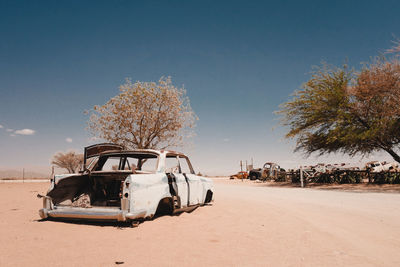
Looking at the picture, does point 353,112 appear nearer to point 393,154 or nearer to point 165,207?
point 393,154

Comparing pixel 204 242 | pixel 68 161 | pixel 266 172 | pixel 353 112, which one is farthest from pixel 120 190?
pixel 68 161

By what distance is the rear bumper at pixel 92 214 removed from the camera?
431 cm

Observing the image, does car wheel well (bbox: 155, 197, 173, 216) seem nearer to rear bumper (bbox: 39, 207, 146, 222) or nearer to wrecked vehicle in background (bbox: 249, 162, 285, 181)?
rear bumper (bbox: 39, 207, 146, 222)

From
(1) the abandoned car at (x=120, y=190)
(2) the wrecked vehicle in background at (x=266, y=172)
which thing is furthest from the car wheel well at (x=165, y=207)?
(2) the wrecked vehicle in background at (x=266, y=172)

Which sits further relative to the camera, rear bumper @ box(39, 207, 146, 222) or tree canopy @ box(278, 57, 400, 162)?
tree canopy @ box(278, 57, 400, 162)

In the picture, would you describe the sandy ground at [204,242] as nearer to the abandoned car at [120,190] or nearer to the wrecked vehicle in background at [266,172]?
the abandoned car at [120,190]

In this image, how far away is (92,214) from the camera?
4.51 meters

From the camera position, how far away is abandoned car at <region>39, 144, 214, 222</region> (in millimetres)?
4430

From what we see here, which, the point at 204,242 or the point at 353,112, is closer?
the point at 204,242

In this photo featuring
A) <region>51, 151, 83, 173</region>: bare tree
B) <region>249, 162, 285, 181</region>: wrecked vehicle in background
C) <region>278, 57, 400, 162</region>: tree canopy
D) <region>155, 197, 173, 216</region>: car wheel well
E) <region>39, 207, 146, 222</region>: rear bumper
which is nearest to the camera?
<region>39, 207, 146, 222</region>: rear bumper

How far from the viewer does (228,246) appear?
3.60 metres

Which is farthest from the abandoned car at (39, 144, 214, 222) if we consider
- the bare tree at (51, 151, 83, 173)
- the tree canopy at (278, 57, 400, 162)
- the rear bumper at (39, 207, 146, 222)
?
the bare tree at (51, 151, 83, 173)

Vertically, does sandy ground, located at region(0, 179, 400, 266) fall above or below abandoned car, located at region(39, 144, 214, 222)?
below

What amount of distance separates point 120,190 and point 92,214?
1266 millimetres
